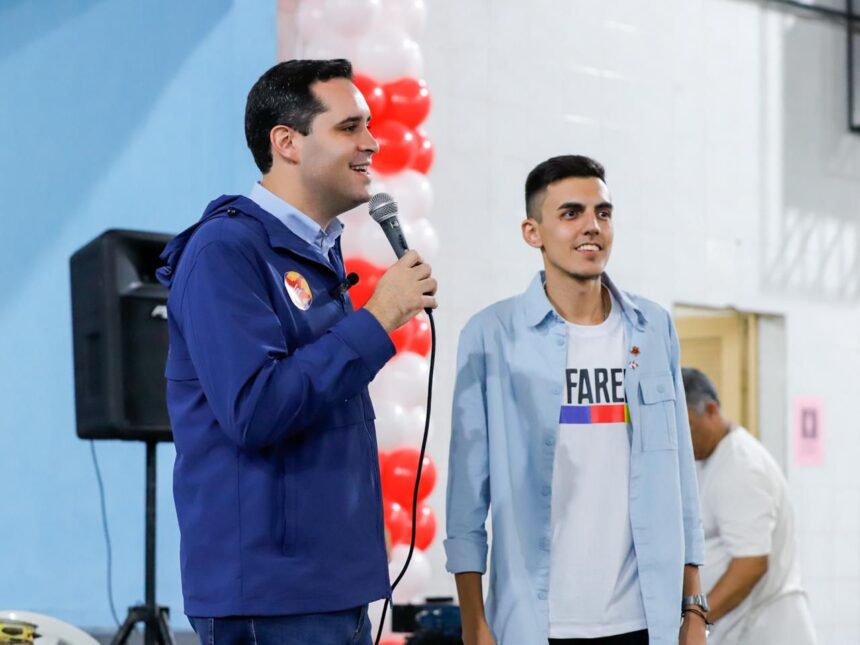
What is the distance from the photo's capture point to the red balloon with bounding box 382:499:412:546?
4.71 m

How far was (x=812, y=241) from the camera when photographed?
25.6ft

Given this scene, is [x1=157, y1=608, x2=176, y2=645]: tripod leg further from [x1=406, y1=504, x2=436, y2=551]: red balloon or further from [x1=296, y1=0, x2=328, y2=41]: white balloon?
[x1=296, y1=0, x2=328, y2=41]: white balloon

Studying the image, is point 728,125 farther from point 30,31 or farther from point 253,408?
point 253,408

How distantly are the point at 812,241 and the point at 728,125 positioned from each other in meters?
0.98

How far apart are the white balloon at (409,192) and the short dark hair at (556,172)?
2.55 m

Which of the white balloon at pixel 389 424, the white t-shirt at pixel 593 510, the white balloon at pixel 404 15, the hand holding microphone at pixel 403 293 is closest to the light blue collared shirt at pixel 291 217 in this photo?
the hand holding microphone at pixel 403 293

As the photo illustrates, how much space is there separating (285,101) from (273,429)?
1.81 feet

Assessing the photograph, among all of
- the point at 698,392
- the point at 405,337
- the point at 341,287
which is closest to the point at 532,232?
the point at 341,287

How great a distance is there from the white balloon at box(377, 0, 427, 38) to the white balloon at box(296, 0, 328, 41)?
24 cm

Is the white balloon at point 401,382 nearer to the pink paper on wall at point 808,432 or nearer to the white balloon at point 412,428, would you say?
the white balloon at point 412,428

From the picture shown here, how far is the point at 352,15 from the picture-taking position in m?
5.02

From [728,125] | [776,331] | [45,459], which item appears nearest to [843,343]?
[776,331]

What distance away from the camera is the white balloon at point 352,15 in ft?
16.4

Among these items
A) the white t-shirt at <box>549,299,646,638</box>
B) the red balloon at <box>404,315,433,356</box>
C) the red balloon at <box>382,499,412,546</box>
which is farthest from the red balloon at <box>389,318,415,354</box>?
the white t-shirt at <box>549,299,646,638</box>
